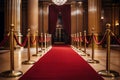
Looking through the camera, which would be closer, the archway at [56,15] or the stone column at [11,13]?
the stone column at [11,13]

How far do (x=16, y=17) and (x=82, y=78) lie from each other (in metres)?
7.77

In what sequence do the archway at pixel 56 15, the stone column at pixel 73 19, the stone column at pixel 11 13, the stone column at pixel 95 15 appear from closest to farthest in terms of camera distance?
the stone column at pixel 11 13 < the stone column at pixel 95 15 < the stone column at pixel 73 19 < the archway at pixel 56 15

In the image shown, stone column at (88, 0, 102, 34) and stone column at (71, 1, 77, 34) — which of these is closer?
stone column at (88, 0, 102, 34)

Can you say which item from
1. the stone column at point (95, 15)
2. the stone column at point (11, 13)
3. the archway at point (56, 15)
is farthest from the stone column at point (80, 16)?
the stone column at point (11, 13)

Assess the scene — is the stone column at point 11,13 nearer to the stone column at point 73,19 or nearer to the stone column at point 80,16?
the stone column at point 80,16

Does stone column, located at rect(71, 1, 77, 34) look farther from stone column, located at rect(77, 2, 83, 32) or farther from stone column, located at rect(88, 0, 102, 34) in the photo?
stone column, located at rect(88, 0, 102, 34)

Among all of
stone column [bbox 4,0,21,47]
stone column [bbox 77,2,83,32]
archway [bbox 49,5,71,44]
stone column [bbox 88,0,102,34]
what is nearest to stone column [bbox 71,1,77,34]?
stone column [bbox 77,2,83,32]

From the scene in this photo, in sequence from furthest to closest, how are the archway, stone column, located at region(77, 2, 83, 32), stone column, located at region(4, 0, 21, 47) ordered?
the archway < stone column, located at region(77, 2, 83, 32) < stone column, located at region(4, 0, 21, 47)

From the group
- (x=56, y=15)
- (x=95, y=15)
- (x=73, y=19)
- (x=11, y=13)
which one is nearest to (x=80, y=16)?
(x=73, y=19)

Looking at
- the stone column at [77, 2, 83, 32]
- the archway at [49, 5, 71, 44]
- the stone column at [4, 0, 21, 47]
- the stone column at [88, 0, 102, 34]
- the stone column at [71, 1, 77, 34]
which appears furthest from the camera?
the archway at [49, 5, 71, 44]

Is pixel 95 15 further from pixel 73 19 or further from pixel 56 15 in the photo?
pixel 56 15

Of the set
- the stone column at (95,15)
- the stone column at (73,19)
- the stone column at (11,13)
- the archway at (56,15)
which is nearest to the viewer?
the stone column at (11,13)

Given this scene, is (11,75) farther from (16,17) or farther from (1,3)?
(1,3)

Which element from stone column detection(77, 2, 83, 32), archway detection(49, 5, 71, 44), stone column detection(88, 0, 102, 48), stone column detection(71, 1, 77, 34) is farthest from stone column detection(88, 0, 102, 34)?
archway detection(49, 5, 71, 44)
